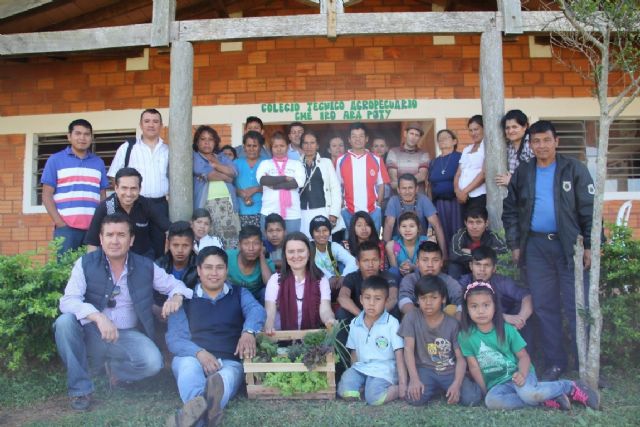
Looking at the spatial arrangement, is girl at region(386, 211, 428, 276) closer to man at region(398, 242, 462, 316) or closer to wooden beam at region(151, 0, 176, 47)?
man at region(398, 242, 462, 316)

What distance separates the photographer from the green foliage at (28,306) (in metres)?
4.58

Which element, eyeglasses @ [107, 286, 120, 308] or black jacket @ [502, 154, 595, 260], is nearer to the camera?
eyeglasses @ [107, 286, 120, 308]

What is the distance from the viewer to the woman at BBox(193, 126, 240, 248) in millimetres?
6102

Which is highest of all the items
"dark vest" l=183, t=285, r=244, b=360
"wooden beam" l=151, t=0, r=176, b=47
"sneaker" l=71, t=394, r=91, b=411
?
"wooden beam" l=151, t=0, r=176, b=47

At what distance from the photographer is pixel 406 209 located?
6.08 meters

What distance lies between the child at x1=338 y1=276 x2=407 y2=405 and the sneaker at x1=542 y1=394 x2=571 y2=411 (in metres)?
0.95

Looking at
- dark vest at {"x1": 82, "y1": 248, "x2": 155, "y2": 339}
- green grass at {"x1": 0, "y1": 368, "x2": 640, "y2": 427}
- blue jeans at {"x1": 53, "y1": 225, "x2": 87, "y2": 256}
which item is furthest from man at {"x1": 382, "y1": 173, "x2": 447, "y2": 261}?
blue jeans at {"x1": 53, "y1": 225, "x2": 87, "y2": 256}

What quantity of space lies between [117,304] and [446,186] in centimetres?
345

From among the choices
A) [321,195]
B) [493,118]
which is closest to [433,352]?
[321,195]

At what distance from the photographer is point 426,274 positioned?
492cm

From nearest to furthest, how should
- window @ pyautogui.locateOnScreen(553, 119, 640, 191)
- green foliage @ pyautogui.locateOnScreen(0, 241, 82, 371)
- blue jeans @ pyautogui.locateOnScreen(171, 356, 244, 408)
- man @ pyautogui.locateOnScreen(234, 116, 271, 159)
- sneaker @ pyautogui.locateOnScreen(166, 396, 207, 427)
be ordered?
sneaker @ pyautogui.locateOnScreen(166, 396, 207, 427), blue jeans @ pyautogui.locateOnScreen(171, 356, 244, 408), green foliage @ pyautogui.locateOnScreen(0, 241, 82, 371), man @ pyautogui.locateOnScreen(234, 116, 271, 159), window @ pyautogui.locateOnScreen(553, 119, 640, 191)

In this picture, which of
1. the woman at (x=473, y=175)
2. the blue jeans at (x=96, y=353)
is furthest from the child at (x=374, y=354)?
the woman at (x=473, y=175)

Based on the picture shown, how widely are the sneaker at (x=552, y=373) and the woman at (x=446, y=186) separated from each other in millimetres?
1744

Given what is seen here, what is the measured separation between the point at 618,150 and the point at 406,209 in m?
4.61
